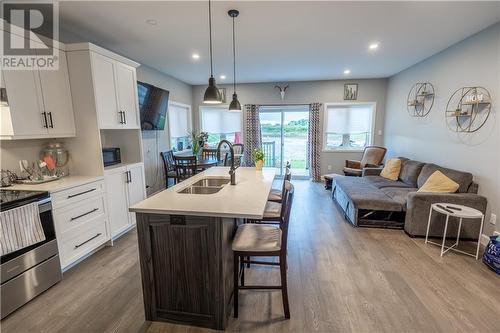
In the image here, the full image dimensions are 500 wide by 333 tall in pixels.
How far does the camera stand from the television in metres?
4.17

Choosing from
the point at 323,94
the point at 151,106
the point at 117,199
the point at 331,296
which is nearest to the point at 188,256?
the point at 331,296

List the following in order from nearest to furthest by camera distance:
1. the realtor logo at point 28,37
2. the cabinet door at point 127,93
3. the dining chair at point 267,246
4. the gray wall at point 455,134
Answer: the dining chair at point 267,246
the realtor logo at point 28,37
the gray wall at point 455,134
the cabinet door at point 127,93

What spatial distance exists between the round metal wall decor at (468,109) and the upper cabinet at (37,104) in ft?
16.3

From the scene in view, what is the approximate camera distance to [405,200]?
11.1ft

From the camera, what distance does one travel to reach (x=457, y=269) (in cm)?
246

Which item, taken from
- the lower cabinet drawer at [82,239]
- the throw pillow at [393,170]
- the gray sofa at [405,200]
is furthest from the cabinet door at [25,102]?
the throw pillow at [393,170]

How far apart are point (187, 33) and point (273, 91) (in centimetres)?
369

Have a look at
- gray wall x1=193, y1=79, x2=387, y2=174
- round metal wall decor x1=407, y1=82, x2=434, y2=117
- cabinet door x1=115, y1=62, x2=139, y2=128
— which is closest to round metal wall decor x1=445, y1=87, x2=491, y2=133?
round metal wall decor x1=407, y1=82, x2=434, y2=117

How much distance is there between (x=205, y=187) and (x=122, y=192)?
1384 millimetres

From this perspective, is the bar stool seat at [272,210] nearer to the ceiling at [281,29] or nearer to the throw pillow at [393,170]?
the ceiling at [281,29]

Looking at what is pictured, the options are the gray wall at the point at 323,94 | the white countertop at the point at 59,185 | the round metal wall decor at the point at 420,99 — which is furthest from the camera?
the gray wall at the point at 323,94

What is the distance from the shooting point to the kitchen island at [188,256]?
1.64 metres

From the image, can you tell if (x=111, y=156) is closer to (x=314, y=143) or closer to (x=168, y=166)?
(x=168, y=166)

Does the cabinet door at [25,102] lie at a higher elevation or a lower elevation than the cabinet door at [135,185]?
higher
